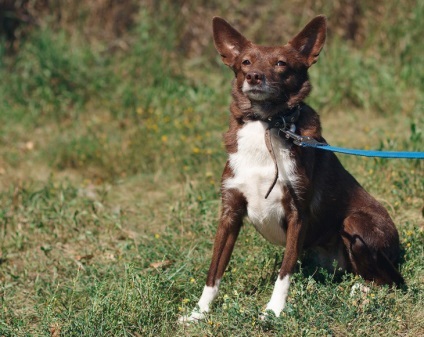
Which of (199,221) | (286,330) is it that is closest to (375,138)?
(199,221)

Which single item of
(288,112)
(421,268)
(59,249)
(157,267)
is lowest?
(59,249)

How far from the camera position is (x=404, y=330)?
11.7 ft

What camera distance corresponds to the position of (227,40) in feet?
13.1

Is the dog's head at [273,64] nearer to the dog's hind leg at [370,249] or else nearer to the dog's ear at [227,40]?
the dog's ear at [227,40]

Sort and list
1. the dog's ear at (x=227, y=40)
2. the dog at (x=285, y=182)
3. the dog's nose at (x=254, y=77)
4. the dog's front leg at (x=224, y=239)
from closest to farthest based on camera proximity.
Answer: the dog's nose at (x=254, y=77) → the dog at (x=285, y=182) → the dog's front leg at (x=224, y=239) → the dog's ear at (x=227, y=40)

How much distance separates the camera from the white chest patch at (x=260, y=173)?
3.66 meters

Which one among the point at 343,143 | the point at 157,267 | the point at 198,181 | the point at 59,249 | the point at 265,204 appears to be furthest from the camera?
the point at 343,143

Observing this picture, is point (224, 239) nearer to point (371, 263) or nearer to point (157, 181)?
point (371, 263)

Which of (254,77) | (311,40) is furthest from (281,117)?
(311,40)

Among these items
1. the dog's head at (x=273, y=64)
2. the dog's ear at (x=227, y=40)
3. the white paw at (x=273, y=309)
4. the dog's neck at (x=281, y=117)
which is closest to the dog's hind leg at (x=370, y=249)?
the white paw at (x=273, y=309)

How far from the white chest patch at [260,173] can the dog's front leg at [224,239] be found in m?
0.05

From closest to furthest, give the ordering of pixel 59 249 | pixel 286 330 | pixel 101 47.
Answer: pixel 286 330 < pixel 59 249 < pixel 101 47

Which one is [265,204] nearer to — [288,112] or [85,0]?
[288,112]

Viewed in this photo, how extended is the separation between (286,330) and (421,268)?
1039 millimetres
